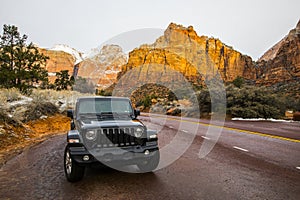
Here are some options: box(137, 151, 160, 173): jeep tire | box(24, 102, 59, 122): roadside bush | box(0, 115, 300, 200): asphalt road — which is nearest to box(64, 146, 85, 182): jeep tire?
box(0, 115, 300, 200): asphalt road

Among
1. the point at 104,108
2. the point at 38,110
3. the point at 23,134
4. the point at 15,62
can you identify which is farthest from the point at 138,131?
the point at 15,62

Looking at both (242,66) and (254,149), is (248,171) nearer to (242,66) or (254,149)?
(254,149)

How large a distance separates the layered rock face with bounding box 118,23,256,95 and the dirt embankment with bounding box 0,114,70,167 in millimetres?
74158

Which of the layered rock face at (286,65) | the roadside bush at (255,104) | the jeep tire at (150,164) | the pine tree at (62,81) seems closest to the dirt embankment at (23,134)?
the jeep tire at (150,164)

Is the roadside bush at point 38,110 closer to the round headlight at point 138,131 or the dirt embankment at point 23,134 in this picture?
the dirt embankment at point 23,134

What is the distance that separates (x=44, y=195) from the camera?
3648mm

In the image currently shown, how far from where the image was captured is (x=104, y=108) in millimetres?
5773

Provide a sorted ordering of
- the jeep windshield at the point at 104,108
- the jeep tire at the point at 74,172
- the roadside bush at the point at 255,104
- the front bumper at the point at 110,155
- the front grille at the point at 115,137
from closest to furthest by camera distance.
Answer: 1. the front bumper at the point at 110,155
2. the jeep tire at the point at 74,172
3. the front grille at the point at 115,137
4. the jeep windshield at the point at 104,108
5. the roadside bush at the point at 255,104

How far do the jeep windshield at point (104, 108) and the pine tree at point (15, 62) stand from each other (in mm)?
16976

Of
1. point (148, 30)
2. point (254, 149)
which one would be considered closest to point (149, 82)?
point (148, 30)

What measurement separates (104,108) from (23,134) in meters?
6.24

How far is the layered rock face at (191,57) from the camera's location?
315 feet

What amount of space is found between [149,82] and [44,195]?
65791mm

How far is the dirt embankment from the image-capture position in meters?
7.19
